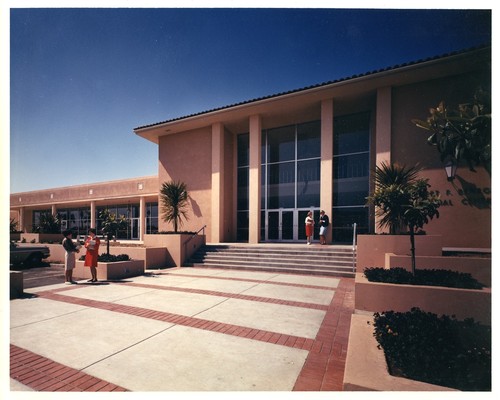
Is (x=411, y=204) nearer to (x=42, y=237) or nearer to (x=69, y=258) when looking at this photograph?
(x=69, y=258)

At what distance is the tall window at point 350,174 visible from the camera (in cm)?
1345

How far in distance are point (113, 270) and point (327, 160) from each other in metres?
10.5

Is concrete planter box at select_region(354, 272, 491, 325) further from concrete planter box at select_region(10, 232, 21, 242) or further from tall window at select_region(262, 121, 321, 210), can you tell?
concrete planter box at select_region(10, 232, 21, 242)

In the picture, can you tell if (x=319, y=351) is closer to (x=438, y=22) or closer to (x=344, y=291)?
(x=344, y=291)

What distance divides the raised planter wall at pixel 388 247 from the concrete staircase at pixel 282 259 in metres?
0.42

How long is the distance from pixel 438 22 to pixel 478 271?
16.7 feet

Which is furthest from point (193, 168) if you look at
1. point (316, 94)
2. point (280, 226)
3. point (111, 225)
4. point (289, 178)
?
point (316, 94)

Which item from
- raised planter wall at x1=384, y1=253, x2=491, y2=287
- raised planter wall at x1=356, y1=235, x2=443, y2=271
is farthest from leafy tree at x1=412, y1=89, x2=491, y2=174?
raised planter wall at x1=356, y1=235, x2=443, y2=271

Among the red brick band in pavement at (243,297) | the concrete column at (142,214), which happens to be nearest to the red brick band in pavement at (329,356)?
the red brick band in pavement at (243,297)

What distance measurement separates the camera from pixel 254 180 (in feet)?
45.8

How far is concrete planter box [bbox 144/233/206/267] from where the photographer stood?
11.0 meters

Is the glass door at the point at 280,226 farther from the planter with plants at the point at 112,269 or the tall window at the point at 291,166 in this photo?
the planter with plants at the point at 112,269
